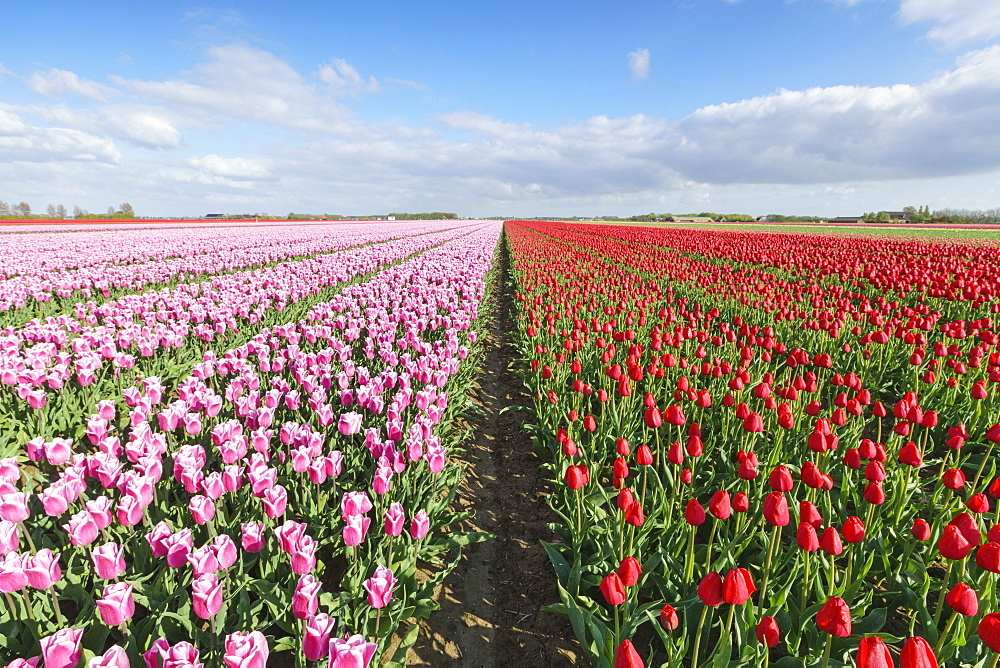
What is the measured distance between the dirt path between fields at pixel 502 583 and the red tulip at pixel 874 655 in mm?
1612

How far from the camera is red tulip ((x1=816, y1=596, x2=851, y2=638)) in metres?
1.53

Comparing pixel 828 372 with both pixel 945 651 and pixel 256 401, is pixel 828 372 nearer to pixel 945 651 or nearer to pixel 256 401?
pixel 945 651

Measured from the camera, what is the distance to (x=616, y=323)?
7227 mm

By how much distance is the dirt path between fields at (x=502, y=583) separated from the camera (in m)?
2.59

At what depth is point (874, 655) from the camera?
1293 millimetres

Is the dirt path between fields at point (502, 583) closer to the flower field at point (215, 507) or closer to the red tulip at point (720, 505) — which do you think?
the flower field at point (215, 507)

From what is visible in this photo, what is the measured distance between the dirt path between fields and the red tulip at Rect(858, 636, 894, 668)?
1.61 m

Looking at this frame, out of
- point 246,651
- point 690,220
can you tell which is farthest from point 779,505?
point 690,220

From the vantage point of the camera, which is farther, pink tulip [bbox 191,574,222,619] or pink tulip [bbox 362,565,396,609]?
pink tulip [bbox 362,565,396,609]

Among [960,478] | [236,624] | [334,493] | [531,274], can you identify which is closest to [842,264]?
[531,274]

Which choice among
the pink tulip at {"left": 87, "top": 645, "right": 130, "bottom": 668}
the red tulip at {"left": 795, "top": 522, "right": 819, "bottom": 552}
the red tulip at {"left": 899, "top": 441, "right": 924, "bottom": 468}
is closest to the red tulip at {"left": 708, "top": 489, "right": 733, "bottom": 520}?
the red tulip at {"left": 795, "top": 522, "right": 819, "bottom": 552}

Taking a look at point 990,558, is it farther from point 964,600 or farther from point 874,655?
point 874,655

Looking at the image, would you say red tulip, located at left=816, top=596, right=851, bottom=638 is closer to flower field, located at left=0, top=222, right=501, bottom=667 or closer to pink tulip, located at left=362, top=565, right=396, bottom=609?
flower field, located at left=0, top=222, right=501, bottom=667

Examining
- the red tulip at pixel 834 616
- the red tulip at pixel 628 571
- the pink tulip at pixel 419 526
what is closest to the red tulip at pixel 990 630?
the red tulip at pixel 834 616
